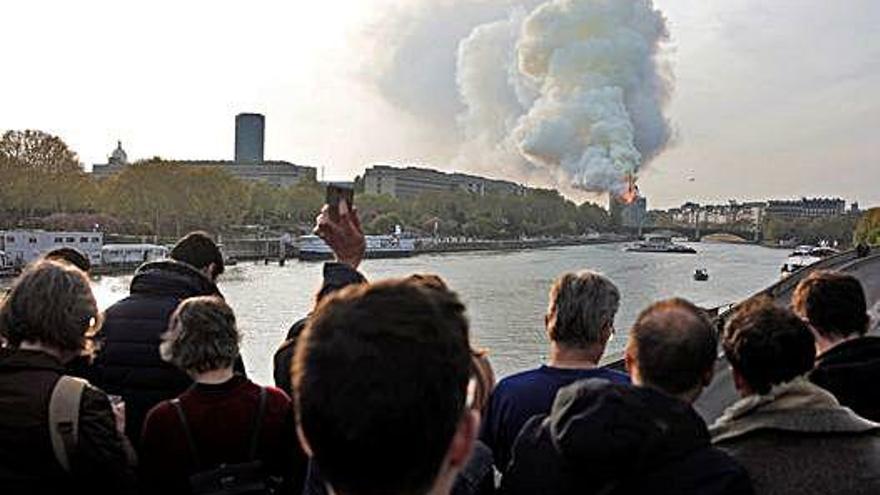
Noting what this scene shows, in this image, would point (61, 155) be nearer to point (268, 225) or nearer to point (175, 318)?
point (268, 225)

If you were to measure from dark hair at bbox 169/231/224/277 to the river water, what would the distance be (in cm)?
840

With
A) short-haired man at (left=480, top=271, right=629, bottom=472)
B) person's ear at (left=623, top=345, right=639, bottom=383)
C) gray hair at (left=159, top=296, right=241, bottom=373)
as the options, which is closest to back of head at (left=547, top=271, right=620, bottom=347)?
short-haired man at (left=480, top=271, right=629, bottom=472)

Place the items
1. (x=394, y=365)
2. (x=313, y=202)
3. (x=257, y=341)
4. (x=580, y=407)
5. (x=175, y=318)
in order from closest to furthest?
(x=394, y=365), (x=580, y=407), (x=175, y=318), (x=257, y=341), (x=313, y=202)

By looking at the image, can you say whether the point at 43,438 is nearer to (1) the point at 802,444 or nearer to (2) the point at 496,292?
(1) the point at 802,444

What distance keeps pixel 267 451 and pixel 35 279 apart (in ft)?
2.70

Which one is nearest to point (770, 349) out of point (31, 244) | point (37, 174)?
point (31, 244)

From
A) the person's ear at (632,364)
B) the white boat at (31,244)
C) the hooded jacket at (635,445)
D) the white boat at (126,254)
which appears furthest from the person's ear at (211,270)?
the white boat at (126,254)

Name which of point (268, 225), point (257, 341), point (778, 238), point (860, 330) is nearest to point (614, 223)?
point (778, 238)

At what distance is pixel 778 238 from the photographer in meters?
132

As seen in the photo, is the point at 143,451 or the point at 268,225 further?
the point at 268,225

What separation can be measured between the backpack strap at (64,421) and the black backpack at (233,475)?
34 centimetres

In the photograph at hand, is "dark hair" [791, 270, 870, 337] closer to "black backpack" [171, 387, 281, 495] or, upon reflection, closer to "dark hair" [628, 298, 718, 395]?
"dark hair" [628, 298, 718, 395]

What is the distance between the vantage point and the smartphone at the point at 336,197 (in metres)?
3.58

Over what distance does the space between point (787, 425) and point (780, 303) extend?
102 cm
